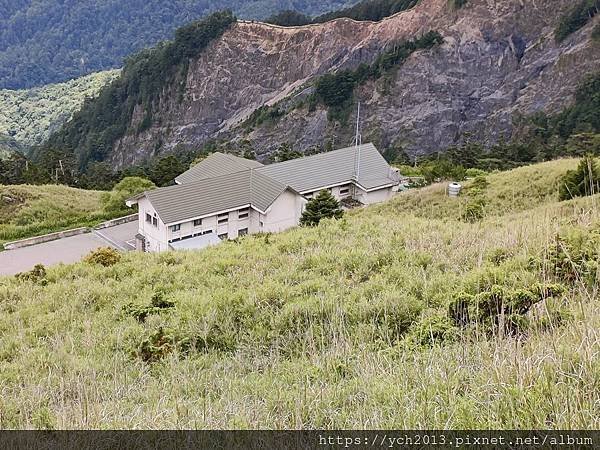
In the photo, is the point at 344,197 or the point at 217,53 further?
the point at 217,53

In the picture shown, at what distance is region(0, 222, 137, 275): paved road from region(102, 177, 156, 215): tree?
2.49m

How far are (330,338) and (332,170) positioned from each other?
24.2m

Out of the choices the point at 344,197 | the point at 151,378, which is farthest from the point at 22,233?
the point at 151,378

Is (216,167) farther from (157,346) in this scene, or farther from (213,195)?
(157,346)

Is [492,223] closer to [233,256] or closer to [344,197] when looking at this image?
[233,256]

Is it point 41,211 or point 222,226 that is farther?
point 41,211

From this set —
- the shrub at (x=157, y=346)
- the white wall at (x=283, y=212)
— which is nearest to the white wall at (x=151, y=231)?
the white wall at (x=283, y=212)

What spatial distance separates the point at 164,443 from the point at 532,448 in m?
1.71

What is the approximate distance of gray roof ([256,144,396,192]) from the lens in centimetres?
2672

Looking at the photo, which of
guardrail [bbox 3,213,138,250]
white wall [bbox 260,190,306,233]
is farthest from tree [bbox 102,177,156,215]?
white wall [bbox 260,190,306,233]

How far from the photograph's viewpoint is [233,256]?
8891mm

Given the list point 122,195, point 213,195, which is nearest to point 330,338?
point 213,195

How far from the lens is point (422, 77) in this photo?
180 feet

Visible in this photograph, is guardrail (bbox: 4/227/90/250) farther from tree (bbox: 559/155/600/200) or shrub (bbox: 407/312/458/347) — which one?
shrub (bbox: 407/312/458/347)
